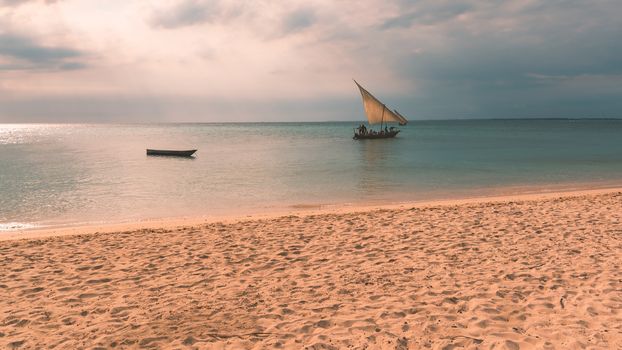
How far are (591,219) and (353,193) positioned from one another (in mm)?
12251

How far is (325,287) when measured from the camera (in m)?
7.81

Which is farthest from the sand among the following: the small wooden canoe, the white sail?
the white sail

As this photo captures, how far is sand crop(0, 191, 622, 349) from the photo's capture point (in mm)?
6004

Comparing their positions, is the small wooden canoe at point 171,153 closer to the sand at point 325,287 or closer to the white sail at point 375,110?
the white sail at point 375,110

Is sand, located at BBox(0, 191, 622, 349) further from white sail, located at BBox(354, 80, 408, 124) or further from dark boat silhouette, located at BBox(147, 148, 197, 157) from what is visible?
white sail, located at BBox(354, 80, 408, 124)

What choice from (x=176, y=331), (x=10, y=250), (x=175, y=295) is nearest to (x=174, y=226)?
(x=10, y=250)

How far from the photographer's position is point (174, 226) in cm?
1412

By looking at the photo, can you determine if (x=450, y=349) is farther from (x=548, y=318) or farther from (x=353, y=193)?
(x=353, y=193)

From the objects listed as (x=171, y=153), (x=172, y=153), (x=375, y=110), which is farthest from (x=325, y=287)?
(x=375, y=110)

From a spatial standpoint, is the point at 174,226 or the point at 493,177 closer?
the point at 174,226

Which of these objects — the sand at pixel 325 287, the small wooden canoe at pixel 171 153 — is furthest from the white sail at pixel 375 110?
the sand at pixel 325 287

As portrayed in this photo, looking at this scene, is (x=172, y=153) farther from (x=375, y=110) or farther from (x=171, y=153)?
(x=375, y=110)

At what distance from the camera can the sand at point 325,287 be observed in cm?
600

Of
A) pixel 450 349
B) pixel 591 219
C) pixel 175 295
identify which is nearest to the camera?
pixel 450 349
